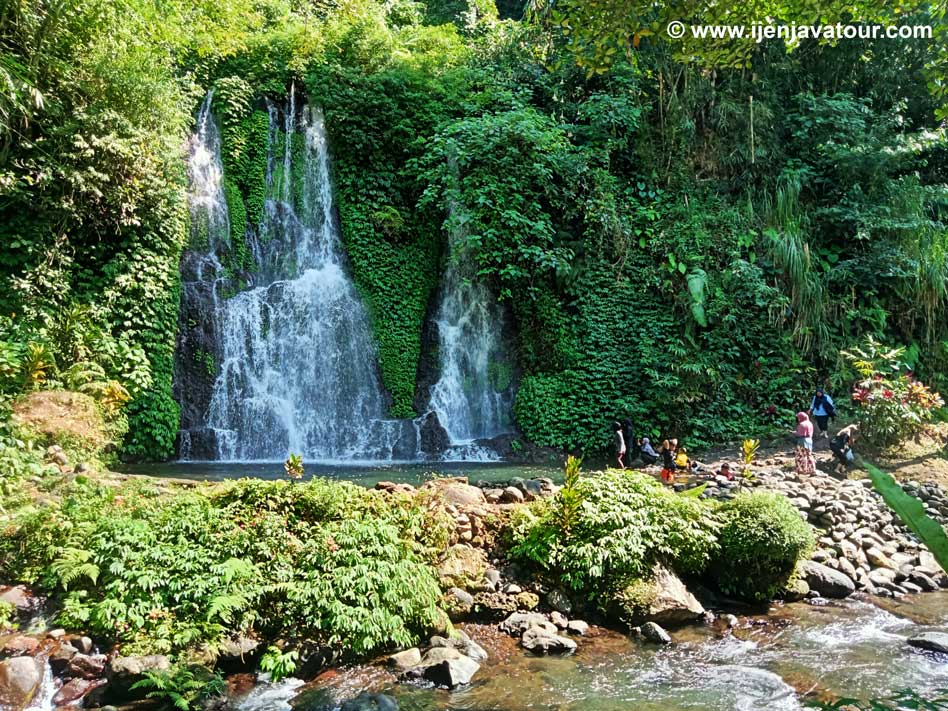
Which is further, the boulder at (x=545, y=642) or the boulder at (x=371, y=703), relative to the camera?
the boulder at (x=545, y=642)

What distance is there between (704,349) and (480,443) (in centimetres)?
547

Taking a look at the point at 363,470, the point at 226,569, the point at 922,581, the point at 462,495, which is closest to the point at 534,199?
the point at 363,470

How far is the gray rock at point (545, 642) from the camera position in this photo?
6.10 meters

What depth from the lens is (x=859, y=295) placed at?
16.4m

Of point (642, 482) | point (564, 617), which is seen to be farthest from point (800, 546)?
point (564, 617)

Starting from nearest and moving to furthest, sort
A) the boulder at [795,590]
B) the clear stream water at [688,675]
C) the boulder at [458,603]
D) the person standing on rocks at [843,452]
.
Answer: the clear stream water at [688,675]
the boulder at [458,603]
the boulder at [795,590]
the person standing on rocks at [843,452]

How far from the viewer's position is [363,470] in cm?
1254

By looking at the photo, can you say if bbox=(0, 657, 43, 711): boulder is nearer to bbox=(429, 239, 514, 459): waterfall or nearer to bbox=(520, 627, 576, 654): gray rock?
bbox=(520, 627, 576, 654): gray rock

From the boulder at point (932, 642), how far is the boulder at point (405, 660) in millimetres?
4549

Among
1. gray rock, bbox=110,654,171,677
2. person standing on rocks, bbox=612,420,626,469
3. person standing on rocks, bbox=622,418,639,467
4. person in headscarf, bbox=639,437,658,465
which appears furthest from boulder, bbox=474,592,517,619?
person standing on rocks, bbox=622,418,639,467

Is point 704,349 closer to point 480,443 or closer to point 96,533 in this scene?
point 480,443

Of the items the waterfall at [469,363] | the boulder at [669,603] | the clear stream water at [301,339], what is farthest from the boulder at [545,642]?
the waterfall at [469,363]

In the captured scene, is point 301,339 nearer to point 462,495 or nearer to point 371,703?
point 462,495

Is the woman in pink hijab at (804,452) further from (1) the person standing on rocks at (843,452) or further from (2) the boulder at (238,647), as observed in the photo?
(2) the boulder at (238,647)
